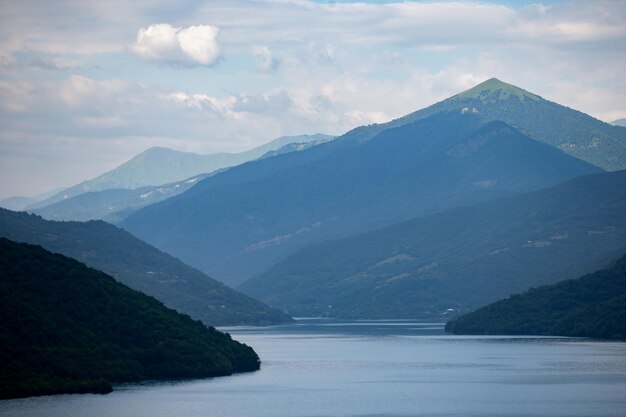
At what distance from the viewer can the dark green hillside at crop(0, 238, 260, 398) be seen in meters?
154

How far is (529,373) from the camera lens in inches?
7431

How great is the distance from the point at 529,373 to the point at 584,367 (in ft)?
34.3

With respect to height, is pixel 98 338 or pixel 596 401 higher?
pixel 98 338

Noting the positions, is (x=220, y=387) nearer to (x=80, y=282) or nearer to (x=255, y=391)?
(x=255, y=391)

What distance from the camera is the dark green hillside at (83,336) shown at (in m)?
154

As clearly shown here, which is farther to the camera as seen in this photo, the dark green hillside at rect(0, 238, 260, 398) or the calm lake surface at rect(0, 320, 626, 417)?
the dark green hillside at rect(0, 238, 260, 398)

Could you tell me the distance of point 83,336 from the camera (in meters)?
168

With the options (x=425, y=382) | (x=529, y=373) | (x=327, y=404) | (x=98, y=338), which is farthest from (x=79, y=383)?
(x=529, y=373)

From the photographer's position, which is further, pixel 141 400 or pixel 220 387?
pixel 220 387

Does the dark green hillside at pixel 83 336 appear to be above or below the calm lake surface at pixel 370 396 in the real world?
above

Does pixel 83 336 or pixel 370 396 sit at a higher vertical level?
pixel 83 336

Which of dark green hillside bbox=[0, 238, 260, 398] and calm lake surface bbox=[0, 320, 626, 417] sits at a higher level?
dark green hillside bbox=[0, 238, 260, 398]

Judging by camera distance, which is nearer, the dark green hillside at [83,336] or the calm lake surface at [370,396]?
the calm lake surface at [370,396]

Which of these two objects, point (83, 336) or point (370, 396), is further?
point (83, 336)
